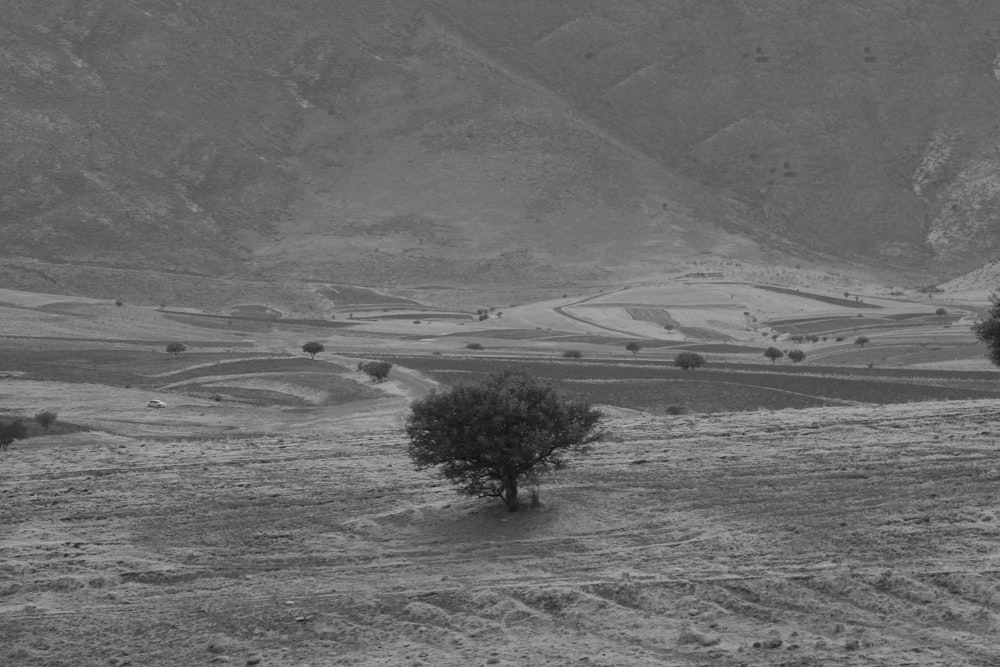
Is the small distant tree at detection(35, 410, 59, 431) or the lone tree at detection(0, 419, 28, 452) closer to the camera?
the lone tree at detection(0, 419, 28, 452)

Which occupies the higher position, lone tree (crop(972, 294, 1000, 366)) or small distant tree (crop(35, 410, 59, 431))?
lone tree (crop(972, 294, 1000, 366))

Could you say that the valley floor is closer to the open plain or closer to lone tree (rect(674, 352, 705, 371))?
the open plain

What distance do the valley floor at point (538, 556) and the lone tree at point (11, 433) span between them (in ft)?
24.6

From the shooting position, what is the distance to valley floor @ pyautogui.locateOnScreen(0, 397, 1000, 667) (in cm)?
2386

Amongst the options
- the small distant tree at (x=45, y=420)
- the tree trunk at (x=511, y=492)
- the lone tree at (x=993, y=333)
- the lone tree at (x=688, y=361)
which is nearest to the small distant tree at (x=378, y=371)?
the lone tree at (x=688, y=361)

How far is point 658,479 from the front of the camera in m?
36.3

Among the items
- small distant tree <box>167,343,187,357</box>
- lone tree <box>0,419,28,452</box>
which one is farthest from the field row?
small distant tree <box>167,343,187,357</box>

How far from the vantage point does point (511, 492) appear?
3409 centimetres

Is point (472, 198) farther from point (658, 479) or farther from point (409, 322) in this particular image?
point (658, 479)

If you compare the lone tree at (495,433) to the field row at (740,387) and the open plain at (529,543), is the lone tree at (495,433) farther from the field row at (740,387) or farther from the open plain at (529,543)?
the field row at (740,387)

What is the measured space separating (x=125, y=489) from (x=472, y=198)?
508ft

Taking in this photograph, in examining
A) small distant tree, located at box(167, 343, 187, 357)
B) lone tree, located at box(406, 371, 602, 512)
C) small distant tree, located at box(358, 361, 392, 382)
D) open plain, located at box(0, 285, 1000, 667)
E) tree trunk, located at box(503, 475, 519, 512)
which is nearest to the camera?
open plain, located at box(0, 285, 1000, 667)

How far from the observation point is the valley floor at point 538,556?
2386 cm

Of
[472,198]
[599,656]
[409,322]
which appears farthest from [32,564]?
[472,198]
